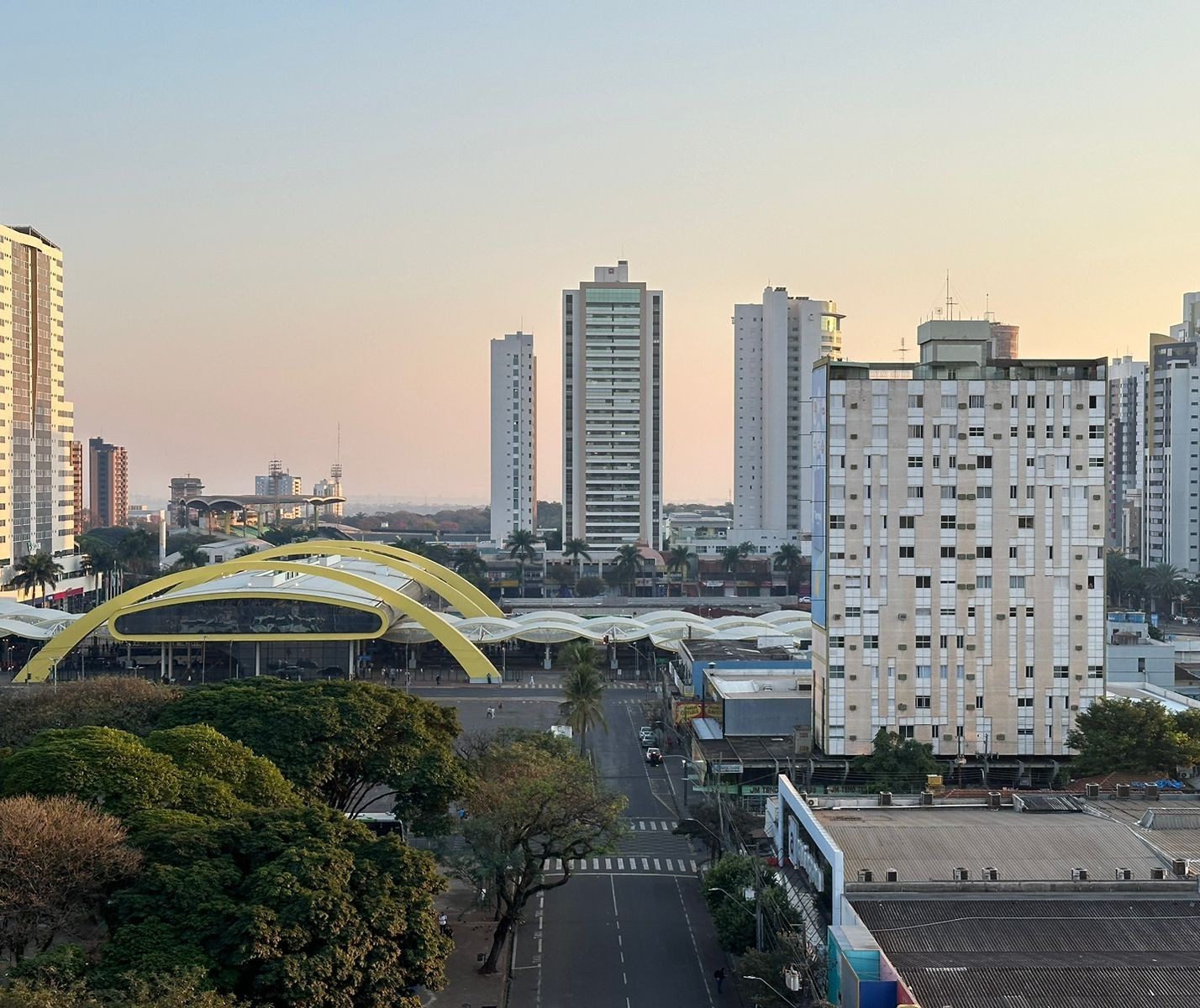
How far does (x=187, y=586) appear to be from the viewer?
8938cm

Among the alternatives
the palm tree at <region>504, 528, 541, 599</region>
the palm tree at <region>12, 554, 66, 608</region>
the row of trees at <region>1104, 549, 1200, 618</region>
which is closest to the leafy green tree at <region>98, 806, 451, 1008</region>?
the palm tree at <region>12, 554, 66, 608</region>

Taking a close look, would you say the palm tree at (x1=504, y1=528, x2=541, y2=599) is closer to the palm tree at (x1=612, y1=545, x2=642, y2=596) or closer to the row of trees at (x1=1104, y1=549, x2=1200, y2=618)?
the palm tree at (x1=612, y1=545, x2=642, y2=596)

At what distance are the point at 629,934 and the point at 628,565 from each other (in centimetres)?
9835

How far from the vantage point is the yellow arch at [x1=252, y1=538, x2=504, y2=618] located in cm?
10238

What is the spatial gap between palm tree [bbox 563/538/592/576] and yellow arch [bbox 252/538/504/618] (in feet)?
96.1

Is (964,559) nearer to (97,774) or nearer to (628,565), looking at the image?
(97,774)

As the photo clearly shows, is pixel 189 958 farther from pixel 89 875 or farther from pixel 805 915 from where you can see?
pixel 805 915

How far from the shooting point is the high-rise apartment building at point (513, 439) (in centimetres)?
18175

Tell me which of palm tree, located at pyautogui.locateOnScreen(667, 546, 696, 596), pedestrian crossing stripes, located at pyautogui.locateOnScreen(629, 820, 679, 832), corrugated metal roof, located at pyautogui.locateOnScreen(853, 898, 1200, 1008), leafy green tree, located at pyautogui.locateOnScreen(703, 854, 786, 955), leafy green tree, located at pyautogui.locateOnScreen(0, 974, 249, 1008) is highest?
palm tree, located at pyautogui.locateOnScreen(667, 546, 696, 596)

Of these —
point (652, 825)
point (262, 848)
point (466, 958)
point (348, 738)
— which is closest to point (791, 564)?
point (652, 825)

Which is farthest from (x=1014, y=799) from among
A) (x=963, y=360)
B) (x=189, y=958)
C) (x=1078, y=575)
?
(x=189, y=958)

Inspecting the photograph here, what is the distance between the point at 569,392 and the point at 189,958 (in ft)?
407

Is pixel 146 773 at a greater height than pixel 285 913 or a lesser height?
greater

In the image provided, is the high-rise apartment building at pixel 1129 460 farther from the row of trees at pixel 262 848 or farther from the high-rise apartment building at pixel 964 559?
the row of trees at pixel 262 848
